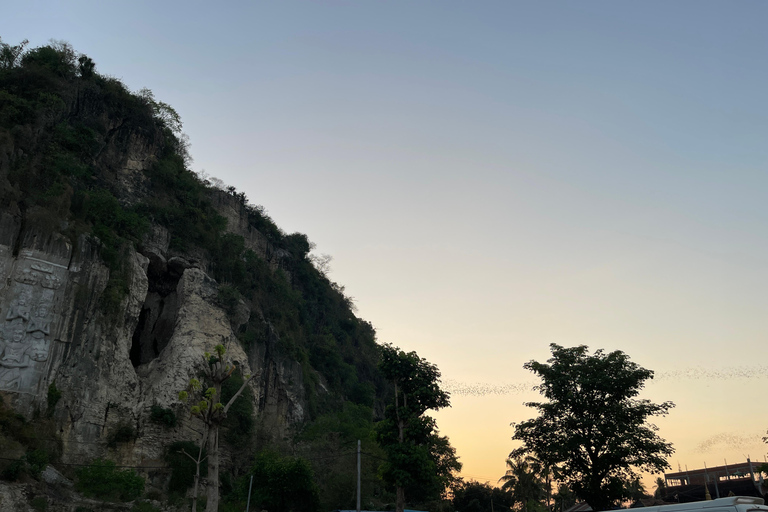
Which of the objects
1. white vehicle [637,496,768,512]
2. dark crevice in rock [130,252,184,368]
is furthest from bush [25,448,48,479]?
white vehicle [637,496,768,512]

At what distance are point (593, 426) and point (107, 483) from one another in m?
22.9

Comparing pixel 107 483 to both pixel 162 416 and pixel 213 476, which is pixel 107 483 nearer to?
pixel 162 416

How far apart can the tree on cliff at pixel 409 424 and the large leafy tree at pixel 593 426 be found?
4.51 metres

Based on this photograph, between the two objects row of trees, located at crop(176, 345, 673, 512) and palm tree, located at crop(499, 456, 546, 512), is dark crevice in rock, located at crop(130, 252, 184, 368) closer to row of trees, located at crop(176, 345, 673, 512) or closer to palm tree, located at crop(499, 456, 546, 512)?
row of trees, located at crop(176, 345, 673, 512)

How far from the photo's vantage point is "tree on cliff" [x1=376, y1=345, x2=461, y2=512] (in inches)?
1052

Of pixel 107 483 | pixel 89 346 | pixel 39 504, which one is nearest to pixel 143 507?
pixel 107 483

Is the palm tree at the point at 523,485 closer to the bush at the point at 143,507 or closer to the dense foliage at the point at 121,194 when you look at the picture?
the dense foliage at the point at 121,194

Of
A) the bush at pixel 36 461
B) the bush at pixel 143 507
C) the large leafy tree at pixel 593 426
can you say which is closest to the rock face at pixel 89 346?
the bush at pixel 36 461

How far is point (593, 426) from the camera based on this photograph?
23672mm

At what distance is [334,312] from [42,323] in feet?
118

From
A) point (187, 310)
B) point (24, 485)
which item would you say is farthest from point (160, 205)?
point (24, 485)

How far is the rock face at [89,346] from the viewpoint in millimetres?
28297

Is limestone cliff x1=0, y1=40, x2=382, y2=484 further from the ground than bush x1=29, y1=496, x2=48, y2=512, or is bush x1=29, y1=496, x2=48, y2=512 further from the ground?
limestone cliff x1=0, y1=40, x2=382, y2=484

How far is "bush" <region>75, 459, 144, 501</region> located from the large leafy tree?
18597 millimetres
